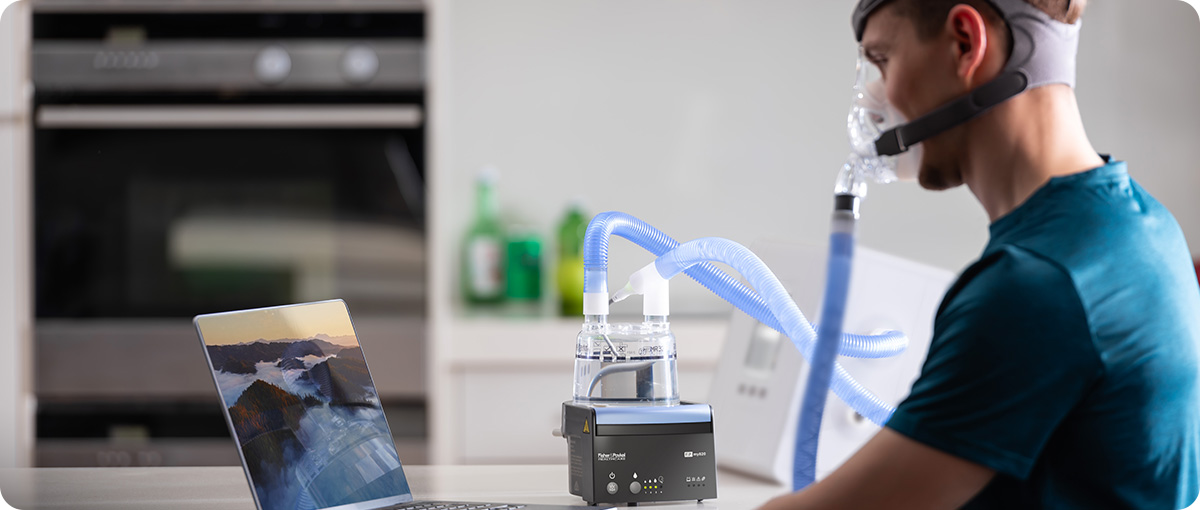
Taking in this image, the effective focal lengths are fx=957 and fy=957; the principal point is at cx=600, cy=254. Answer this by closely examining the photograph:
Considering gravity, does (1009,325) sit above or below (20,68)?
below

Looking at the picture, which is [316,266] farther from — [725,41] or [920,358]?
[920,358]

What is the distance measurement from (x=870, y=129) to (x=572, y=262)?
1750 millimetres

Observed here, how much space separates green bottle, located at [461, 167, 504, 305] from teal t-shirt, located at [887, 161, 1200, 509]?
6.68ft

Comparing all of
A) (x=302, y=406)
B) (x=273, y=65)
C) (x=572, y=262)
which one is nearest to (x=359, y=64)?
(x=273, y=65)

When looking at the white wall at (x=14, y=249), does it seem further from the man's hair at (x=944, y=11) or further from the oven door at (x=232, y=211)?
the man's hair at (x=944, y=11)

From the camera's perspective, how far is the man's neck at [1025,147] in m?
0.85

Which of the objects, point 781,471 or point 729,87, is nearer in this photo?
point 781,471

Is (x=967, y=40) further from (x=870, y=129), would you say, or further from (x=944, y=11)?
(x=870, y=129)

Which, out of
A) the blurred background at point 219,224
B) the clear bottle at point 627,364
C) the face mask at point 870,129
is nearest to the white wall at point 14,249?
the blurred background at point 219,224

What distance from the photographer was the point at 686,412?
3.44 ft

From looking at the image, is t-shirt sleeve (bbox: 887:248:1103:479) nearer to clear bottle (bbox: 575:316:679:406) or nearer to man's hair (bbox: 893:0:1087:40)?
man's hair (bbox: 893:0:1087:40)

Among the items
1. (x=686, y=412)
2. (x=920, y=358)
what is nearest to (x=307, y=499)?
(x=686, y=412)

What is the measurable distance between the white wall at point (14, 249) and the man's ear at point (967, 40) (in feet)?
→ 7.61

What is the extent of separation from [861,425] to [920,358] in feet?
Answer: 0.51
